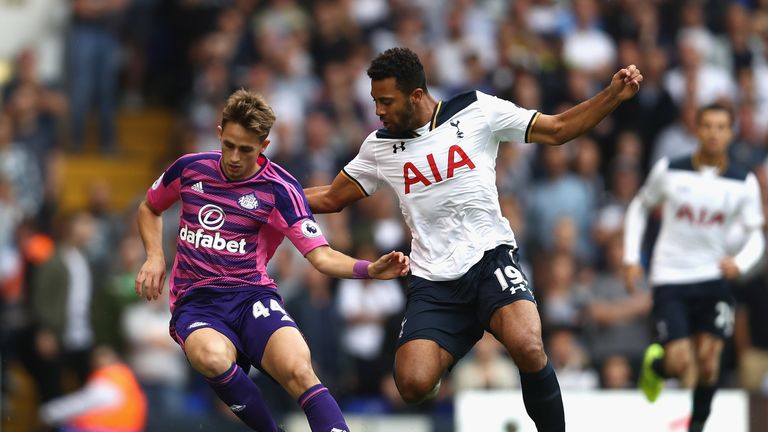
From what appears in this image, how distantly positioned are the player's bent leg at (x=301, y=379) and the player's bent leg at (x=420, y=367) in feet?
1.86

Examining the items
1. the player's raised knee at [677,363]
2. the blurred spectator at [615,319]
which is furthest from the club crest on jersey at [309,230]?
the blurred spectator at [615,319]

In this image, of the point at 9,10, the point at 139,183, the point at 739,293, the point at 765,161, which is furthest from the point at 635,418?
the point at 9,10

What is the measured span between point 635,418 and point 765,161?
5.17 metres

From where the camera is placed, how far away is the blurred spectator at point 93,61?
62.0 feet

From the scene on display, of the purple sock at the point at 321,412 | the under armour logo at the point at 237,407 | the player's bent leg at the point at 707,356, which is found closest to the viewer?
the purple sock at the point at 321,412

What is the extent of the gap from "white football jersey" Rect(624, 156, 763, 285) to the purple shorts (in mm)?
3757

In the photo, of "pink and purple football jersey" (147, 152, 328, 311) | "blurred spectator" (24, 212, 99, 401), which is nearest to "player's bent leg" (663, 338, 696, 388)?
"pink and purple football jersey" (147, 152, 328, 311)

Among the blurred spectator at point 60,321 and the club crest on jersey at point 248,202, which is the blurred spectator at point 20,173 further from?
the club crest on jersey at point 248,202

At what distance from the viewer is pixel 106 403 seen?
15.5m

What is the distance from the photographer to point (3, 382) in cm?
1641

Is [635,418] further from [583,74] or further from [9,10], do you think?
[9,10]

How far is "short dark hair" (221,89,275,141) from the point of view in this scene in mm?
9477

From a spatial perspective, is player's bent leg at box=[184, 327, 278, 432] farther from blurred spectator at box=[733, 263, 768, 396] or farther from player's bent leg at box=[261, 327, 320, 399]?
blurred spectator at box=[733, 263, 768, 396]

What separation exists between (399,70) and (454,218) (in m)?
1.09
